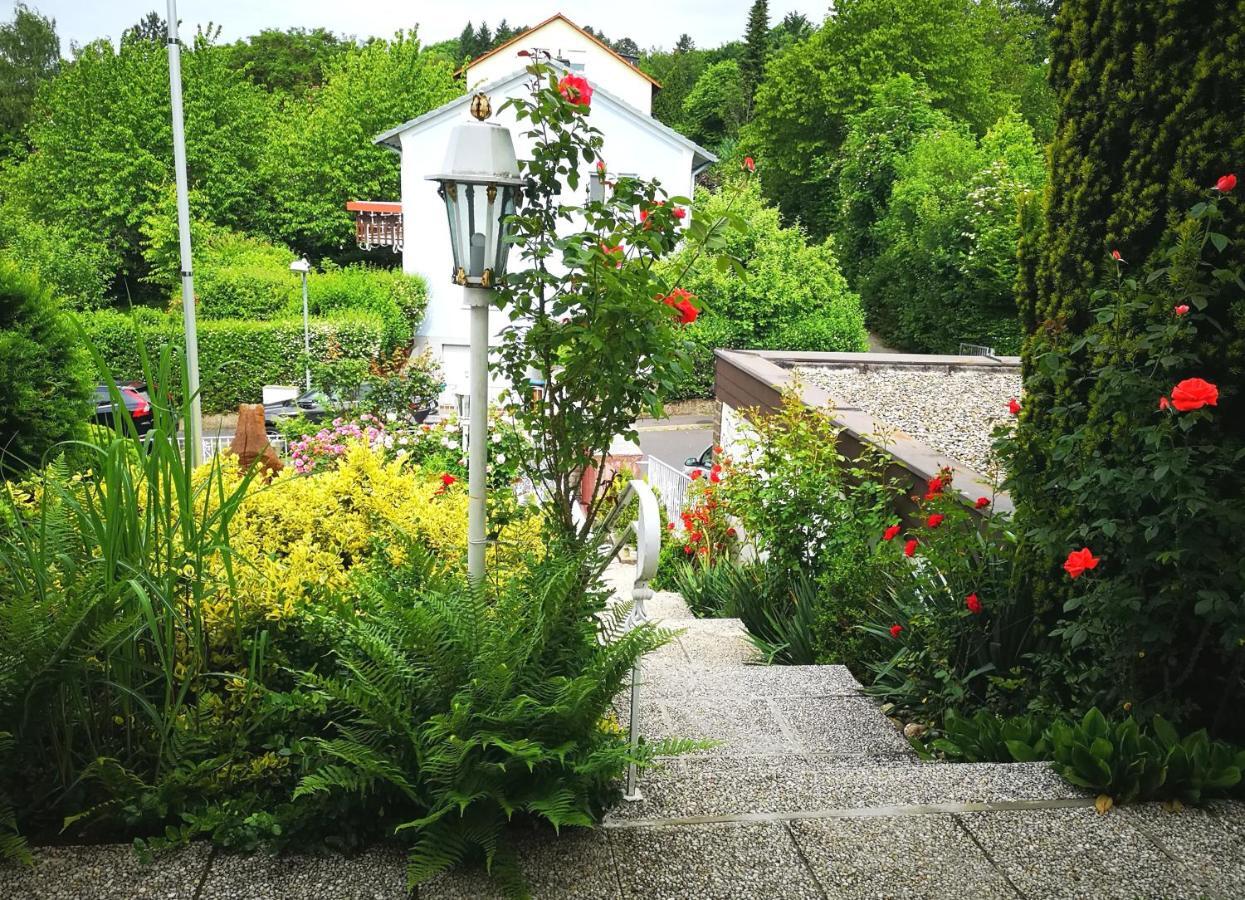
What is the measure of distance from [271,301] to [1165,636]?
80.5 feet

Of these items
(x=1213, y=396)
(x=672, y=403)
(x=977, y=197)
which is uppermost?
(x=977, y=197)

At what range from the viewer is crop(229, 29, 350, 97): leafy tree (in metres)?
46.9

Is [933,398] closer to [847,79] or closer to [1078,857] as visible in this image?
[1078,857]

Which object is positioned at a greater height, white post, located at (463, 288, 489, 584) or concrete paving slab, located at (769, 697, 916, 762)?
white post, located at (463, 288, 489, 584)

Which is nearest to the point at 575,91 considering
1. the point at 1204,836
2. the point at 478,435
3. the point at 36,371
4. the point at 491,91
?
the point at 478,435

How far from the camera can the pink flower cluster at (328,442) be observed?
21.2 ft

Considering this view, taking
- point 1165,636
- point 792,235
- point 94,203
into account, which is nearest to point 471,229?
point 1165,636

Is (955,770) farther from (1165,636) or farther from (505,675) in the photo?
(505,675)

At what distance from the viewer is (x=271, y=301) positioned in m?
24.6

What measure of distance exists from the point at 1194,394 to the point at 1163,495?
291mm

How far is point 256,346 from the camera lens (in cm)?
2194

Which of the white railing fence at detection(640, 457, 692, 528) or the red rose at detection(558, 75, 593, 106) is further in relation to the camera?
the white railing fence at detection(640, 457, 692, 528)

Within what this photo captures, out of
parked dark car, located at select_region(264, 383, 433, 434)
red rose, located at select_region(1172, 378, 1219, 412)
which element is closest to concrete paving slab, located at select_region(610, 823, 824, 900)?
red rose, located at select_region(1172, 378, 1219, 412)

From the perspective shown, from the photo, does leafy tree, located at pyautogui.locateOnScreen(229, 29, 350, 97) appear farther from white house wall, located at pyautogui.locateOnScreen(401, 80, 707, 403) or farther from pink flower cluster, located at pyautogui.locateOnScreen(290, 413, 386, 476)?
pink flower cluster, located at pyautogui.locateOnScreen(290, 413, 386, 476)
